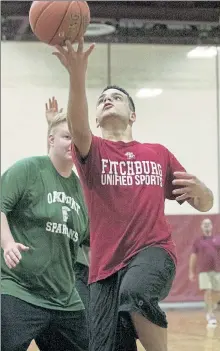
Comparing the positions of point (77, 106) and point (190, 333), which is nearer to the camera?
point (77, 106)

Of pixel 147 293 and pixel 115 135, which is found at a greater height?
pixel 115 135

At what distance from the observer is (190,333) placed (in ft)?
20.9

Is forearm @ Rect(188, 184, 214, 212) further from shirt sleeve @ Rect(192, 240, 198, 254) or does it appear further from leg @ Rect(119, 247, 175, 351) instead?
shirt sleeve @ Rect(192, 240, 198, 254)

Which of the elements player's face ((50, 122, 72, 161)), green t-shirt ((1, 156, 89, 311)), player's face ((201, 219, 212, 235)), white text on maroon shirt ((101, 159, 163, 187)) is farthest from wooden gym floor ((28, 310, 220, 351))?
white text on maroon shirt ((101, 159, 163, 187))

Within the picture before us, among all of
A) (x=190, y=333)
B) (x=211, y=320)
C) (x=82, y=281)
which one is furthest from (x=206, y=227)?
(x=82, y=281)

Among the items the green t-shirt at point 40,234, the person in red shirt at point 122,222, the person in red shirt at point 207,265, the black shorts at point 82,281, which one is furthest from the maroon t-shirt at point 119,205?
the person in red shirt at point 207,265

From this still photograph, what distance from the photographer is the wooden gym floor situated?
17.7ft

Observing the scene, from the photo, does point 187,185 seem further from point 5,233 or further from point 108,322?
point 5,233

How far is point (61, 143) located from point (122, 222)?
24.1 inches

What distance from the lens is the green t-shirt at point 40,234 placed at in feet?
9.28

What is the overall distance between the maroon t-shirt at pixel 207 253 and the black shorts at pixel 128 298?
18.3 feet

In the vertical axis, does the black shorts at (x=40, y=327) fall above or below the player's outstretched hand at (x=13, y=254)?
below

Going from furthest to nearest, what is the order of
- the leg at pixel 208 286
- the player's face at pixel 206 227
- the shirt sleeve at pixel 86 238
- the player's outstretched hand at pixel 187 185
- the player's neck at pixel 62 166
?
the player's face at pixel 206 227 < the leg at pixel 208 286 < the shirt sleeve at pixel 86 238 < the player's neck at pixel 62 166 < the player's outstretched hand at pixel 187 185

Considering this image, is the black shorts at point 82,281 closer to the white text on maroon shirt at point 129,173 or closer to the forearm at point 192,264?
the white text on maroon shirt at point 129,173
